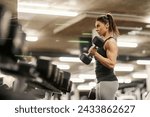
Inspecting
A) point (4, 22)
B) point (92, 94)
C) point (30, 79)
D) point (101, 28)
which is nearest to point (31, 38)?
point (4, 22)

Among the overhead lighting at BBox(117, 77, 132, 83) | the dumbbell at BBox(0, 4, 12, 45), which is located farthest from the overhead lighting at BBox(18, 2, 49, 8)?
the overhead lighting at BBox(117, 77, 132, 83)

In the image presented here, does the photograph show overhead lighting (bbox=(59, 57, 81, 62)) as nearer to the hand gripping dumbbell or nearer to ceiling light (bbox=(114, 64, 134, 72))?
the hand gripping dumbbell

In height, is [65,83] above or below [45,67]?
below

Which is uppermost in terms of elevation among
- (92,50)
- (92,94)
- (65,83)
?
(92,50)

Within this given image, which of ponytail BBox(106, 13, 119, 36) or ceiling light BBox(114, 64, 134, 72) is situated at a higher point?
ponytail BBox(106, 13, 119, 36)

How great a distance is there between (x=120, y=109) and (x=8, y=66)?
4.57 feet

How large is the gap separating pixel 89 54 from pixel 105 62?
211mm

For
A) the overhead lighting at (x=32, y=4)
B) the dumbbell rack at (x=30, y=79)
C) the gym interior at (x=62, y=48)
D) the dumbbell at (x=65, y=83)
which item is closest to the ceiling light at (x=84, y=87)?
the gym interior at (x=62, y=48)

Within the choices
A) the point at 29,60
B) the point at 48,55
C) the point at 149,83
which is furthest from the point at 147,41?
the point at 29,60

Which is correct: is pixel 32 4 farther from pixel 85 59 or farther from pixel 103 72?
pixel 103 72

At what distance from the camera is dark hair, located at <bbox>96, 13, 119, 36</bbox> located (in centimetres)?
354

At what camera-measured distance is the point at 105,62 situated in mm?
3455

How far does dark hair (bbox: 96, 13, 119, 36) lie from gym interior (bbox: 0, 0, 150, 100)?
5 cm

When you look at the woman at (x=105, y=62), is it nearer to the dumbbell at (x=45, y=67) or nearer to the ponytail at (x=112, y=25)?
the ponytail at (x=112, y=25)
